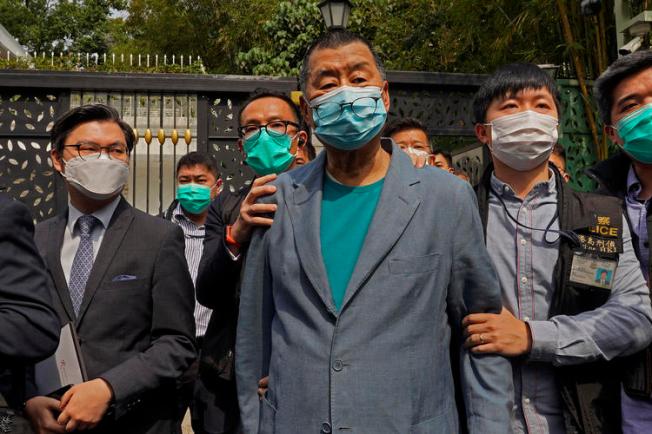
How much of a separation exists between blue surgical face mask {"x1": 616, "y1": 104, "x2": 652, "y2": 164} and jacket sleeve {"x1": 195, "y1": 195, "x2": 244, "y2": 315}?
4.99 ft

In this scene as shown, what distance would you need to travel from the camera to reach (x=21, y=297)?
1.92 metres

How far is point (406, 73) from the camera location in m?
6.91

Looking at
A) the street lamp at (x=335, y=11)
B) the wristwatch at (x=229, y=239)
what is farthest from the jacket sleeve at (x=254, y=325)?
the street lamp at (x=335, y=11)

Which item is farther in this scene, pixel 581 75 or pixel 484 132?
pixel 581 75

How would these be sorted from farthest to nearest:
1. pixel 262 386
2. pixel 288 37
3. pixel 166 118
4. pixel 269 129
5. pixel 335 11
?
pixel 288 37
pixel 166 118
pixel 335 11
pixel 269 129
pixel 262 386

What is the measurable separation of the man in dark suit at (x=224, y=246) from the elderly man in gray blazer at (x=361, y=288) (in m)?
0.52

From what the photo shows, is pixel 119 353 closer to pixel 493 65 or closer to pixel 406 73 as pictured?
pixel 406 73

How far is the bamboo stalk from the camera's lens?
22.6 ft

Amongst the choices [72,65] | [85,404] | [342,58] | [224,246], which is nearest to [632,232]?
[342,58]

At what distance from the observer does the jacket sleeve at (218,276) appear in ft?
7.80

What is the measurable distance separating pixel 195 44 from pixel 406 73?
13.9 m

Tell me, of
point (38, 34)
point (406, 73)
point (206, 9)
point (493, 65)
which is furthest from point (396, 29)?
point (38, 34)

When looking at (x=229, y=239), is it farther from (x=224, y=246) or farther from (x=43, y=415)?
(x=43, y=415)

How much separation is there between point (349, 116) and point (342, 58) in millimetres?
202
